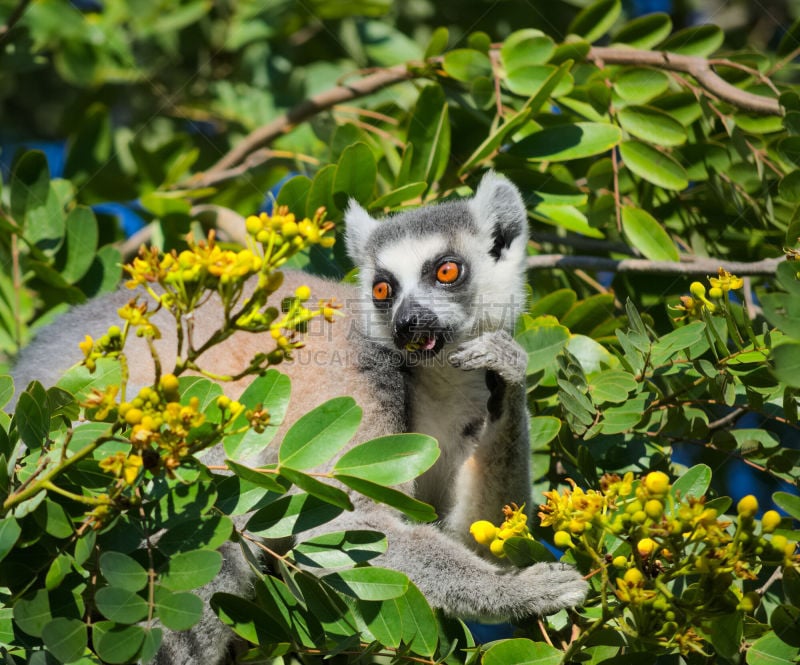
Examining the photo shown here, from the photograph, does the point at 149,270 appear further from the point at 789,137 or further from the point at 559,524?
the point at 789,137

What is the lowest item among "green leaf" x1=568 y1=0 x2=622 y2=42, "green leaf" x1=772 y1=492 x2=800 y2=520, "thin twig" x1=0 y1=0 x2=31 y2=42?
"green leaf" x1=772 y1=492 x2=800 y2=520

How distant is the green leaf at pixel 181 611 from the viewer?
2006mm

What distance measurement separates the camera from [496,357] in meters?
3.11

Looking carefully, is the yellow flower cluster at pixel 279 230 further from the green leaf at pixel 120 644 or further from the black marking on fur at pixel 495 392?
the black marking on fur at pixel 495 392

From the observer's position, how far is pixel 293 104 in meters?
5.67

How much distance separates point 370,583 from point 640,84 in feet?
9.00

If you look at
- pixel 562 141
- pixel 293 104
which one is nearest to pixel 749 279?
pixel 562 141

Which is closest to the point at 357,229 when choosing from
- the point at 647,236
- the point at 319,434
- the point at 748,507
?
the point at 647,236

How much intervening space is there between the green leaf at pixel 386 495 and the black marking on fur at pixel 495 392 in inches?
37.9

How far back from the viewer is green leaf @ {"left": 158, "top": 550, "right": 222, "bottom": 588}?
2070 millimetres

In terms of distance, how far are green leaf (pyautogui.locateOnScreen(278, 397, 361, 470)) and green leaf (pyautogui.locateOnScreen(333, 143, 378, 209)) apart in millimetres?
1680

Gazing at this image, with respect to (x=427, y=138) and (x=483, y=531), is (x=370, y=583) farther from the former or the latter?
(x=427, y=138)

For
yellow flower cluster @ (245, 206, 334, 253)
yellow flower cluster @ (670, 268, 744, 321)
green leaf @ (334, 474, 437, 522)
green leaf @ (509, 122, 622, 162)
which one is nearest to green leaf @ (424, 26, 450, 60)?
green leaf @ (509, 122, 622, 162)

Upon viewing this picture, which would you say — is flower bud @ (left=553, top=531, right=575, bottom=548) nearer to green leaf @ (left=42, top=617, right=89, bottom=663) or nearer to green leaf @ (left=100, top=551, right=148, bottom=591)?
green leaf @ (left=100, top=551, right=148, bottom=591)
